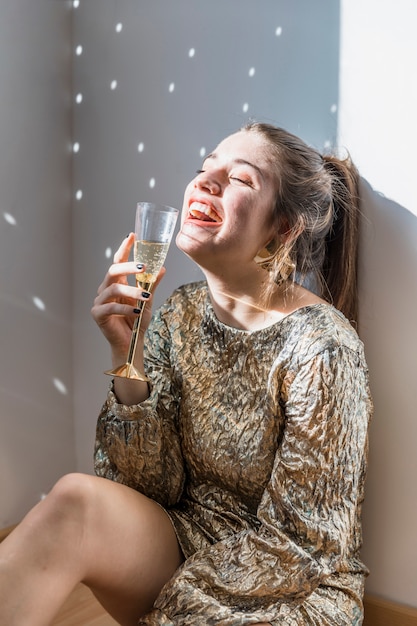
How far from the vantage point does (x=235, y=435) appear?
171 centimetres

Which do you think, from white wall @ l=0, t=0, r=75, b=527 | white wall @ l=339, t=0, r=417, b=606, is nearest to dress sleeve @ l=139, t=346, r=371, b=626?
white wall @ l=339, t=0, r=417, b=606

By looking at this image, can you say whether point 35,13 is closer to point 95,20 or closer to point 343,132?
point 95,20

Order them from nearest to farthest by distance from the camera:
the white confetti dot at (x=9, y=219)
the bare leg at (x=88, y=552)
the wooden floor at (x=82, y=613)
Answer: the bare leg at (x=88, y=552) < the wooden floor at (x=82, y=613) < the white confetti dot at (x=9, y=219)

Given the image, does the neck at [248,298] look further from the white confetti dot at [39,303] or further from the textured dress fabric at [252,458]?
the white confetti dot at [39,303]

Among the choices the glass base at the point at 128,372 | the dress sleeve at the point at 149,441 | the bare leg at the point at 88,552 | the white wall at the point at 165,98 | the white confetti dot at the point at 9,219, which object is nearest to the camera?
the bare leg at the point at 88,552

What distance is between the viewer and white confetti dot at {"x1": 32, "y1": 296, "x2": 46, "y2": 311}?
232 centimetres

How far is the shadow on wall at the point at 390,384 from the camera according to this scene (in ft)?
5.90

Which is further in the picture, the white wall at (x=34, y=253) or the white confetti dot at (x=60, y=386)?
the white confetti dot at (x=60, y=386)

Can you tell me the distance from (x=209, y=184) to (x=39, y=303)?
84cm

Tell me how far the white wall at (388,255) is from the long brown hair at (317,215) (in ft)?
0.16

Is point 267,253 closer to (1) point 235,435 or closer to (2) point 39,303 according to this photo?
(1) point 235,435

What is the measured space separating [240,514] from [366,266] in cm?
63

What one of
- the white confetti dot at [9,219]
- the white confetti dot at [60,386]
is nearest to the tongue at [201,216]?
the white confetti dot at [9,219]

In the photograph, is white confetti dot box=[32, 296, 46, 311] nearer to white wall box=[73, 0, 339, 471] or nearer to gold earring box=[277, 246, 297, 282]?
white wall box=[73, 0, 339, 471]
